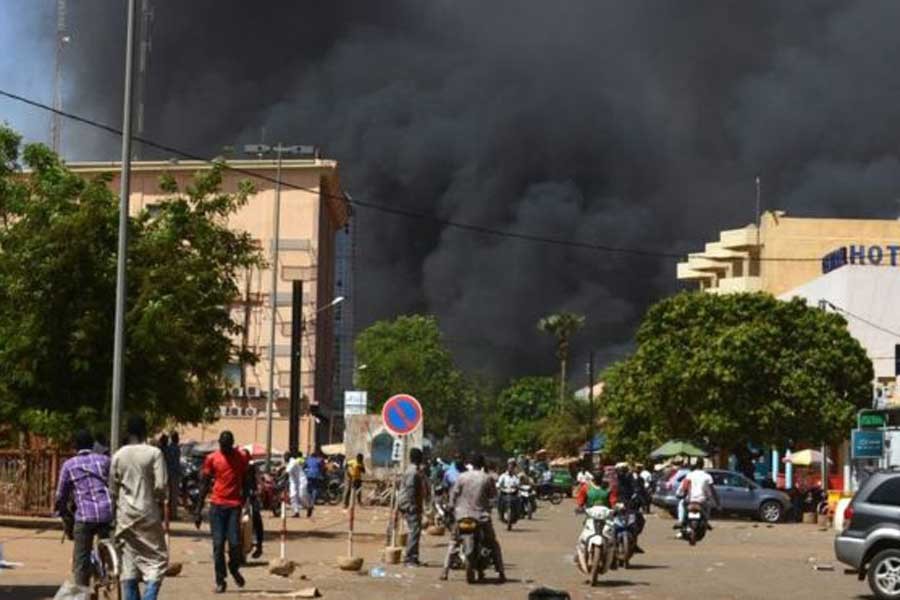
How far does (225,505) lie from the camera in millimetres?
17484

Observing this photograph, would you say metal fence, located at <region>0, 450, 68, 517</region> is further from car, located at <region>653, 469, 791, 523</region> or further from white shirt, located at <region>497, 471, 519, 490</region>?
car, located at <region>653, 469, 791, 523</region>

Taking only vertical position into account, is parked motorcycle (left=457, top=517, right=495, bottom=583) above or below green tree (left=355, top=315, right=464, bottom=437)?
below

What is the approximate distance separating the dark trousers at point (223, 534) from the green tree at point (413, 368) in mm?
91199

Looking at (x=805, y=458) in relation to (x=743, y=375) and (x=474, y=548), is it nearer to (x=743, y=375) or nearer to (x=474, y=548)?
(x=743, y=375)

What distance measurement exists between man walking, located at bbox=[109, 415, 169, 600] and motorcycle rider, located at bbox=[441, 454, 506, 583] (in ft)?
25.8

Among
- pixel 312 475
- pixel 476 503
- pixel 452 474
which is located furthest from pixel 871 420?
pixel 476 503

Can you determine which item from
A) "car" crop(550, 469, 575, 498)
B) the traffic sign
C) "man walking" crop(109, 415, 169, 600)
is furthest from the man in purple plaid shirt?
"car" crop(550, 469, 575, 498)

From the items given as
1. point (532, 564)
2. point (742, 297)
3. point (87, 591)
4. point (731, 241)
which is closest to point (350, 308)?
point (731, 241)

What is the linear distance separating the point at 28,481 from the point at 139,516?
62.9 ft

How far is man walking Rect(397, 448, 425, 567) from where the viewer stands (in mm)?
22781

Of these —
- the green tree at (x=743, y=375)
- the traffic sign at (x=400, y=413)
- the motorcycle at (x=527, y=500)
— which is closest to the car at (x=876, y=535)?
the traffic sign at (x=400, y=413)

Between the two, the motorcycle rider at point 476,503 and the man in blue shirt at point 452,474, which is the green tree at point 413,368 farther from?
the motorcycle rider at point 476,503

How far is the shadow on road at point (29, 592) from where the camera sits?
15.8 metres

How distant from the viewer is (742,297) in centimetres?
6194
